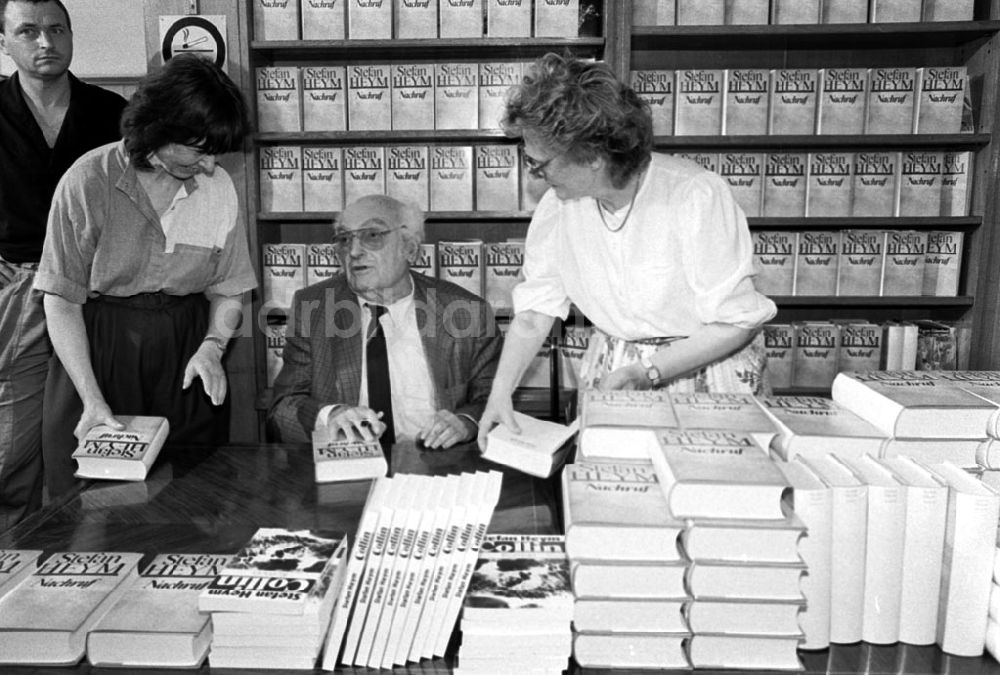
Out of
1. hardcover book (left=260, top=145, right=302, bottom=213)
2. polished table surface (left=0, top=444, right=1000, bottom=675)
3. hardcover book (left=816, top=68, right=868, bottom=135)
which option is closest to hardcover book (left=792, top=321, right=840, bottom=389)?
hardcover book (left=816, top=68, right=868, bottom=135)

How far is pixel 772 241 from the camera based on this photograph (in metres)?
3.00

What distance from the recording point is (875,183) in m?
2.94

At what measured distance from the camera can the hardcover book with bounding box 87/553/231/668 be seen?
88cm

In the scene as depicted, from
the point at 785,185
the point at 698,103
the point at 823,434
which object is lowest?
the point at 823,434

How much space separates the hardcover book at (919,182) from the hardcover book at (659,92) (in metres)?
0.86

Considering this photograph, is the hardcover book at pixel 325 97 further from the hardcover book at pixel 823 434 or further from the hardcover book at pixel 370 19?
the hardcover book at pixel 823 434

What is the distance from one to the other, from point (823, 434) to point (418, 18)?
2346 mm

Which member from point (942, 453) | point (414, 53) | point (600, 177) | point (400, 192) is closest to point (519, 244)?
point (400, 192)

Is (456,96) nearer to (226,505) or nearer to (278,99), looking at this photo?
(278,99)

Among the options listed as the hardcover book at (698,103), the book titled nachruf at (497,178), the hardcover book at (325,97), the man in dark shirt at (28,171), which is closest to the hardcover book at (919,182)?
the hardcover book at (698,103)

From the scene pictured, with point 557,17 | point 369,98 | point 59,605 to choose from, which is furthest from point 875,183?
point 59,605

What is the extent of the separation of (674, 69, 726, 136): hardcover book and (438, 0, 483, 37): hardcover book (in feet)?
2.40

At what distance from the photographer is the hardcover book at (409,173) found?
300 centimetres

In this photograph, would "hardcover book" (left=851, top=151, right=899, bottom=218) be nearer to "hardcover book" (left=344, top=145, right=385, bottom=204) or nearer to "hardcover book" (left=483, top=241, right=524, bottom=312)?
"hardcover book" (left=483, top=241, right=524, bottom=312)
